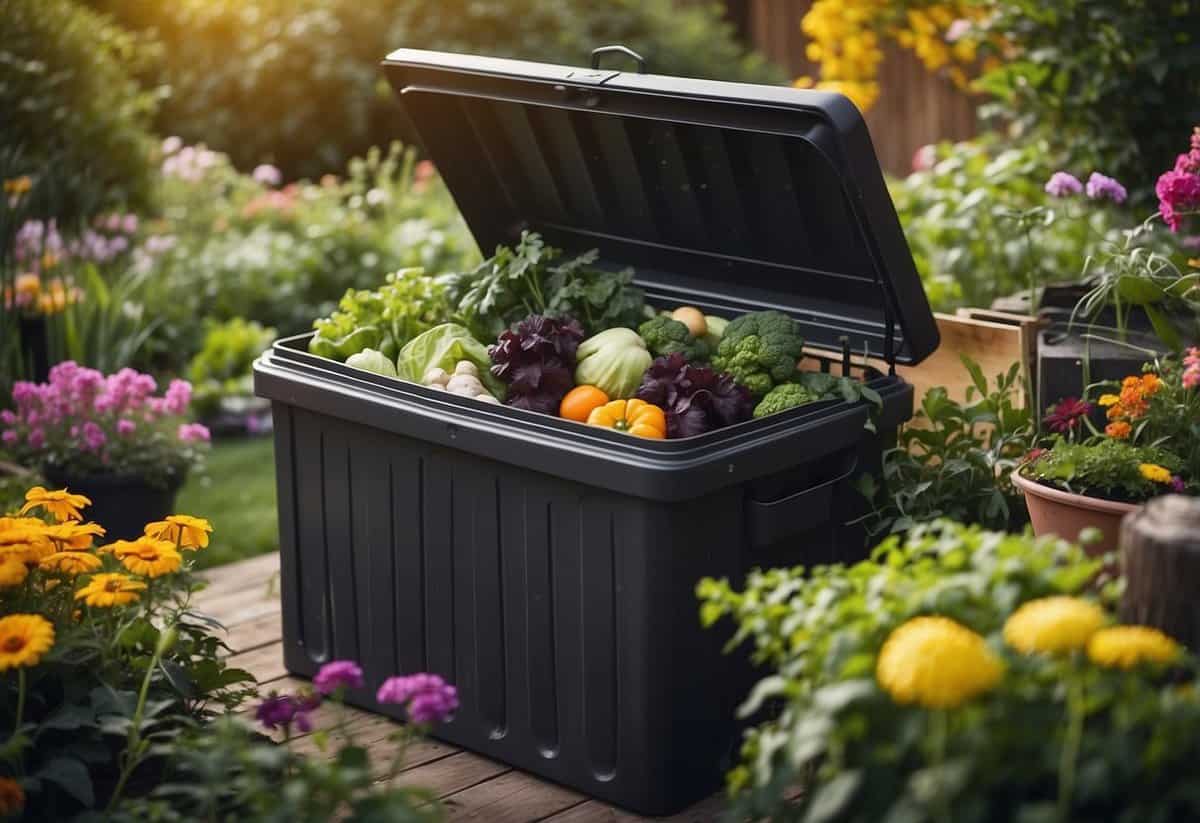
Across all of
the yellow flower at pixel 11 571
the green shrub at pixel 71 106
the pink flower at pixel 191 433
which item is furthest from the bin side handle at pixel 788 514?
the green shrub at pixel 71 106

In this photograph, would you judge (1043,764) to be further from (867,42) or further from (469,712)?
(867,42)

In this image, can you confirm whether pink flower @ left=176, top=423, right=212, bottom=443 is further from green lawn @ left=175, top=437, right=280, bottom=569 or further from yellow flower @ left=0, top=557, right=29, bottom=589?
yellow flower @ left=0, top=557, right=29, bottom=589

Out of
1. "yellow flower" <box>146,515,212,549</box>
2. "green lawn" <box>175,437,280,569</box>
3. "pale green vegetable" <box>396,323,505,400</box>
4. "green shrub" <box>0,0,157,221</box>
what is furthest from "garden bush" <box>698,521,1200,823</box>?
"green shrub" <box>0,0,157,221</box>

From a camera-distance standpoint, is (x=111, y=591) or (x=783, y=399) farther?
(x=783, y=399)

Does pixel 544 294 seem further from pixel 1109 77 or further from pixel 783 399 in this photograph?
pixel 1109 77

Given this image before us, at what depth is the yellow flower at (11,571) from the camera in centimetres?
233

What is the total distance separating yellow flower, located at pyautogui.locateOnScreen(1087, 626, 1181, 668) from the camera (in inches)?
69.4

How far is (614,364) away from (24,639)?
4.23 ft

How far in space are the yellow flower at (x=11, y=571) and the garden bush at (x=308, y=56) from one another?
260 inches

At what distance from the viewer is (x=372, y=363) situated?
3150mm

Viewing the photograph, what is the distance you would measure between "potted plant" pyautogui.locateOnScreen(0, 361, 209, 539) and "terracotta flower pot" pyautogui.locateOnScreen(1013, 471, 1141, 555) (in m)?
2.28

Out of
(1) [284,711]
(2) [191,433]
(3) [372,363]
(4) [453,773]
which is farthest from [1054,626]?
(2) [191,433]

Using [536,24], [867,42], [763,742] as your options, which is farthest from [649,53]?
[763,742]

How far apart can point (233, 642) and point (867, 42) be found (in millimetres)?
3381
